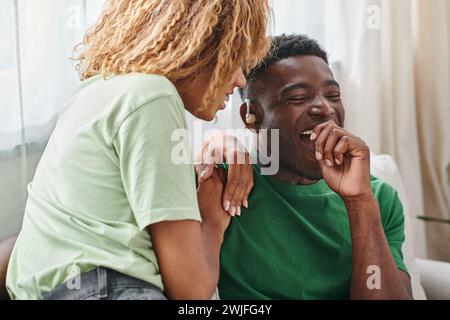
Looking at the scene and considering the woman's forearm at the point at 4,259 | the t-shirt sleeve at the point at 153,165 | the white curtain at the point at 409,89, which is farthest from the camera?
the white curtain at the point at 409,89

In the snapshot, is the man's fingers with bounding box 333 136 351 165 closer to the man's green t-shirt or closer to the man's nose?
the man's green t-shirt

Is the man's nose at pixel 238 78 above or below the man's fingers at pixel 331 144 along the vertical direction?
above

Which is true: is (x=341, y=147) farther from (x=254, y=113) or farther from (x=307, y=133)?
(x=254, y=113)

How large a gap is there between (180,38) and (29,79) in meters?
0.31

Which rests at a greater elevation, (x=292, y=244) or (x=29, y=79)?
(x=29, y=79)

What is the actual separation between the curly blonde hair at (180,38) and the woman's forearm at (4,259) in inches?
11.8

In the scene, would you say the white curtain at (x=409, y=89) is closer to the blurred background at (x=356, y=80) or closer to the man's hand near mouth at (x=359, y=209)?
the blurred background at (x=356, y=80)

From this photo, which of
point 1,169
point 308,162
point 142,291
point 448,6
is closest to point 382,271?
point 308,162

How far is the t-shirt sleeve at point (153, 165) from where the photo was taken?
2.68ft

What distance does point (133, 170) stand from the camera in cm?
82

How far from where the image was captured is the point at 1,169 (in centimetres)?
103

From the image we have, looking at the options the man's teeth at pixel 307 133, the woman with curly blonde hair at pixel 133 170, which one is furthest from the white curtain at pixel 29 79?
the man's teeth at pixel 307 133

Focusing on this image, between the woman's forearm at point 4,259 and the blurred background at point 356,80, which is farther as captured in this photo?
the blurred background at point 356,80

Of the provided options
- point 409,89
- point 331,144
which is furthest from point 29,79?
point 409,89
